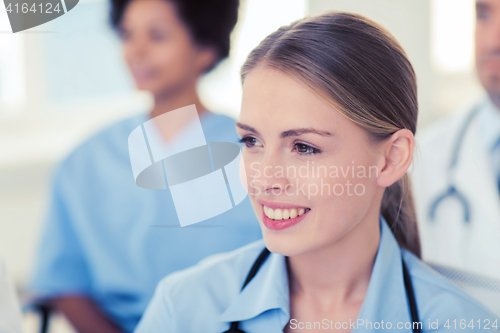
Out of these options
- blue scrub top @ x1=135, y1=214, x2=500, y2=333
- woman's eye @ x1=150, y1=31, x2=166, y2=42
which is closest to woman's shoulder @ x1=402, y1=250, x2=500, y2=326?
blue scrub top @ x1=135, y1=214, x2=500, y2=333

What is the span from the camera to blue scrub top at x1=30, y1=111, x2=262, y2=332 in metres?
0.70

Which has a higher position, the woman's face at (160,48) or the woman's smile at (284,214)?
the woman's face at (160,48)

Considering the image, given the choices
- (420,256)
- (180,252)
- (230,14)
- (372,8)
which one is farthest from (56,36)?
(420,256)

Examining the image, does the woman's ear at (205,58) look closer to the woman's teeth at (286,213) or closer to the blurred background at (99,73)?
the blurred background at (99,73)

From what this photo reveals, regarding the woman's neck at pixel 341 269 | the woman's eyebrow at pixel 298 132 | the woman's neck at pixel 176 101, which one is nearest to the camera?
the woman's eyebrow at pixel 298 132

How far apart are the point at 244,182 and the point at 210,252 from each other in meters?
0.23

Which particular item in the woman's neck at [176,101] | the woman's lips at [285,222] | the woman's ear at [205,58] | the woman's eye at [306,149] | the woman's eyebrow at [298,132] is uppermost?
the woman's ear at [205,58]

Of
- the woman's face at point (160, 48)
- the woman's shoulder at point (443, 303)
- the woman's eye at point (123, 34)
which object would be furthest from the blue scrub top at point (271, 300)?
the woman's eye at point (123, 34)

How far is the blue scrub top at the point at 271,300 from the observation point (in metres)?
0.54

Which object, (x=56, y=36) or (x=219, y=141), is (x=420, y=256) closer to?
(x=219, y=141)

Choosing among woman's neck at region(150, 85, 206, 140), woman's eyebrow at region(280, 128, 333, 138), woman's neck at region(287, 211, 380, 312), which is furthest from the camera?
woman's neck at region(150, 85, 206, 140)

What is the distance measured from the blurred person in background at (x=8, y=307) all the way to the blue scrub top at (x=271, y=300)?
16 cm

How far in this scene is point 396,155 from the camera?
54 centimetres

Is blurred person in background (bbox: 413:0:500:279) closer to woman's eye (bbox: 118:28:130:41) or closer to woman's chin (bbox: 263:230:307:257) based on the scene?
woman's chin (bbox: 263:230:307:257)
